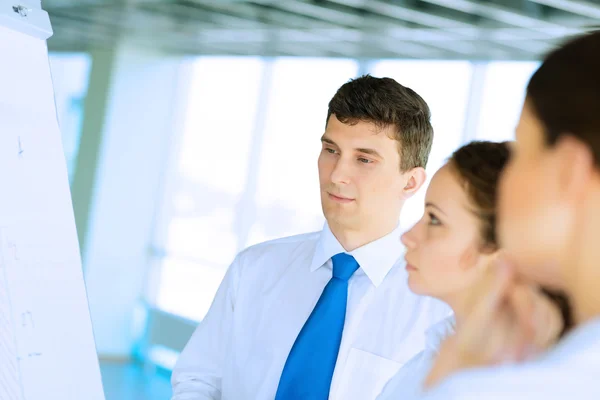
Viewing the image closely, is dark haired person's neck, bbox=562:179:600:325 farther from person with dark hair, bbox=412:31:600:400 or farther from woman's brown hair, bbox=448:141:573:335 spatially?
woman's brown hair, bbox=448:141:573:335

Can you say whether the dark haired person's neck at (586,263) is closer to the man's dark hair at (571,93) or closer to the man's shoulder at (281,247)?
the man's dark hair at (571,93)

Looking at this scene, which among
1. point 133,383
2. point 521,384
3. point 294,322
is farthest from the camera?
point 133,383

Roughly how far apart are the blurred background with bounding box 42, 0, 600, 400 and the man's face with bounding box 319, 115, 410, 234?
423cm

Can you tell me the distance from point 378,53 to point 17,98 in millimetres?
5574

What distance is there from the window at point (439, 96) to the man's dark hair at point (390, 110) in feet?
13.0

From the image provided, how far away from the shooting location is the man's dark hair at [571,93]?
71 cm

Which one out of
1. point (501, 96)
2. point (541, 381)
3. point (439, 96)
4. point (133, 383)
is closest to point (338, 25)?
point (439, 96)

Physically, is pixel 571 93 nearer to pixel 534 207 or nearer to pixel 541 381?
pixel 534 207

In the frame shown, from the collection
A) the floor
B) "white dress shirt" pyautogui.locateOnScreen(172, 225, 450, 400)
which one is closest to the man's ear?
"white dress shirt" pyautogui.locateOnScreen(172, 225, 450, 400)

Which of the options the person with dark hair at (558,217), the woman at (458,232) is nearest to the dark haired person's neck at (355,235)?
the woman at (458,232)

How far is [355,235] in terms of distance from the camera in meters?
1.92

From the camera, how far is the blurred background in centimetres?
630

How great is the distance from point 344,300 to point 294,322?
155 mm

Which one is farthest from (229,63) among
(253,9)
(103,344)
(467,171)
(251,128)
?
(467,171)
